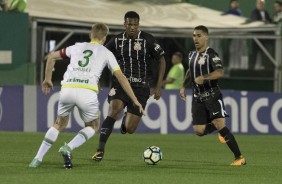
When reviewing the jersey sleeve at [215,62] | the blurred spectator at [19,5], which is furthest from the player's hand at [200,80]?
the blurred spectator at [19,5]

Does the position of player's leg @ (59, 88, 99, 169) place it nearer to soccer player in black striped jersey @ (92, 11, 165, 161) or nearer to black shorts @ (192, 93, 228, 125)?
soccer player in black striped jersey @ (92, 11, 165, 161)

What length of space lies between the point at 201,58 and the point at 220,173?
2.29 meters

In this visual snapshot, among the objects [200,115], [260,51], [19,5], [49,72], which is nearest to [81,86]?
[49,72]

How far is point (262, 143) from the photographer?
20.0m

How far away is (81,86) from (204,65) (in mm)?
2465

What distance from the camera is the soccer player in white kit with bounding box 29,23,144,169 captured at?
38.9ft

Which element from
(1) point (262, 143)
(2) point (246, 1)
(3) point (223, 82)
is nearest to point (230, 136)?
(1) point (262, 143)

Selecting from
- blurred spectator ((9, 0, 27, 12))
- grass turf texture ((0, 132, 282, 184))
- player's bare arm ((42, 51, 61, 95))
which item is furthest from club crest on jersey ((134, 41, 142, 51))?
blurred spectator ((9, 0, 27, 12))

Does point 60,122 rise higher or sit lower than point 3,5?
lower

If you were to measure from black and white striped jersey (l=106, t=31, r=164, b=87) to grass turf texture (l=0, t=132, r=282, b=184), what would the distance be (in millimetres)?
1244

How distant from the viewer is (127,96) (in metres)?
14.0

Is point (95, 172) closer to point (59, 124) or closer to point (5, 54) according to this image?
point (59, 124)

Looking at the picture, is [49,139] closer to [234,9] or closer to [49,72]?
[49,72]

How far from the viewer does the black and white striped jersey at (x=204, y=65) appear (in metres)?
13.7
